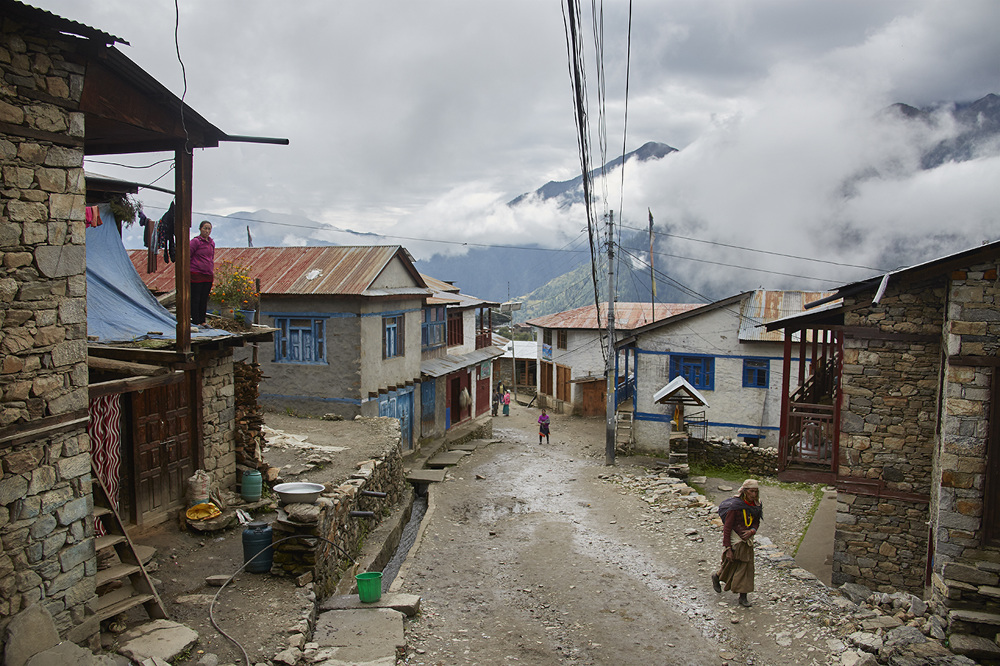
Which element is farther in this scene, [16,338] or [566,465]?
[566,465]

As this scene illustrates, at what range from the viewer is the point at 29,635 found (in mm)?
5684

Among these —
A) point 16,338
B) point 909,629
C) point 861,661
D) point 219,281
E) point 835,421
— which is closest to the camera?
point 16,338

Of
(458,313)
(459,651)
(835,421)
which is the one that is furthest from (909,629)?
(458,313)

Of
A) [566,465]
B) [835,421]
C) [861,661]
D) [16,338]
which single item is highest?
[16,338]

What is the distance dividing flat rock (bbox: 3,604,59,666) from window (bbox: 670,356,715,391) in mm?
21496

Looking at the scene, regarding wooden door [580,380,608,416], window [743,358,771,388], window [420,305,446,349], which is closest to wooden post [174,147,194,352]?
window [420,305,446,349]

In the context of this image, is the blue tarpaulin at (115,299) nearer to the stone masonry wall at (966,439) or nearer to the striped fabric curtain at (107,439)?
the striped fabric curtain at (107,439)

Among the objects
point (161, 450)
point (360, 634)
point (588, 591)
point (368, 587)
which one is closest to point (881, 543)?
point (588, 591)

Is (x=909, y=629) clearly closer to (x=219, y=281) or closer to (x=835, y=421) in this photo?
(x=835, y=421)

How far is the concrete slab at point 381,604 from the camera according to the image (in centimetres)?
849

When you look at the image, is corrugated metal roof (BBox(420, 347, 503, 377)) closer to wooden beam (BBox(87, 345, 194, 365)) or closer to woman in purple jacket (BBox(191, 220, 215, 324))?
woman in purple jacket (BBox(191, 220, 215, 324))

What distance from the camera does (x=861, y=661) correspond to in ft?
24.7

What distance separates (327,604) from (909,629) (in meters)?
7.47

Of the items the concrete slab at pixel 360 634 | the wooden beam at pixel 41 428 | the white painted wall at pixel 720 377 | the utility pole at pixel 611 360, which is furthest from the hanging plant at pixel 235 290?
the white painted wall at pixel 720 377
